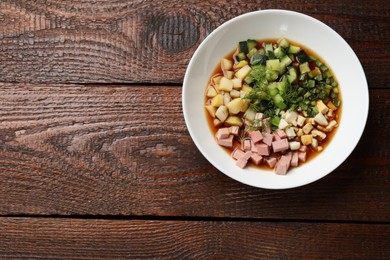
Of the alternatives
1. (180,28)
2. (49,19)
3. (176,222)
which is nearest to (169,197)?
(176,222)

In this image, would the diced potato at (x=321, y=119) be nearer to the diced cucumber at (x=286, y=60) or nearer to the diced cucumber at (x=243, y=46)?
the diced cucumber at (x=286, y=60)

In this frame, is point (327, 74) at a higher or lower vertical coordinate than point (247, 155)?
higher

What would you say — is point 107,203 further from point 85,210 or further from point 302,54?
point 302,54

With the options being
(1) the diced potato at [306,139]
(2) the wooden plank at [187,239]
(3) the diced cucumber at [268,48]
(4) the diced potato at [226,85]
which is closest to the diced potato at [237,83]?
(4) the diced potato at [226,85]

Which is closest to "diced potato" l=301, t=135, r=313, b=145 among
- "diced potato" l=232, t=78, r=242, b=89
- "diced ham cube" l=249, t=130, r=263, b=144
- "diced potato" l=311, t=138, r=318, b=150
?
"diced potato" l=311, t=138, r=318, b=150

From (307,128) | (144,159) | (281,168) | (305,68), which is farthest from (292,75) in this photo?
(144,159)

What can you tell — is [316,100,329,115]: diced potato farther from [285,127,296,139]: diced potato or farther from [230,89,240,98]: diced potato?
[230,89,240,98]: diced potato

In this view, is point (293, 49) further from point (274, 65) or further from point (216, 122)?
point (216, 122)
